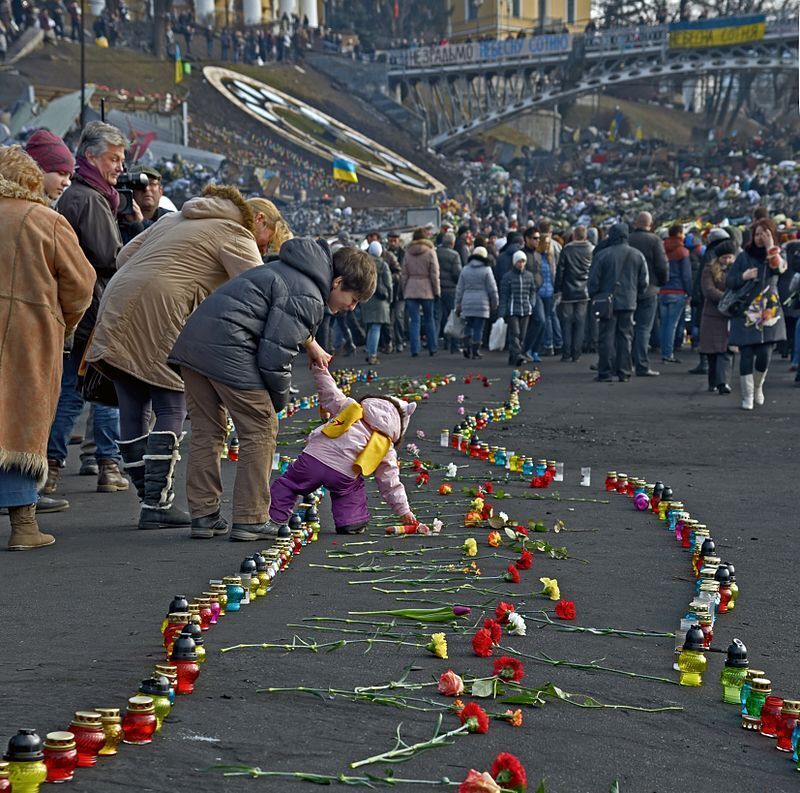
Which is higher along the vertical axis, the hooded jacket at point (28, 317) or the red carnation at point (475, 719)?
the hooded jacket at point (28, 317)

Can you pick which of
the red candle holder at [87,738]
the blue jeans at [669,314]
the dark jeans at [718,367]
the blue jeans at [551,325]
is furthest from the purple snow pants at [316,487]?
the blue jeans at [551,325]

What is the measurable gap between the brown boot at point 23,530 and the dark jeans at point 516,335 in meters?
14.0

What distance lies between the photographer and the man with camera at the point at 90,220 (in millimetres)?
9438

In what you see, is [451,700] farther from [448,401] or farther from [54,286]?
[448,401]

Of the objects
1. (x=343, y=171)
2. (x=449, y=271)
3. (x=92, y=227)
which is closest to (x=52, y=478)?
(x=92, y=227)

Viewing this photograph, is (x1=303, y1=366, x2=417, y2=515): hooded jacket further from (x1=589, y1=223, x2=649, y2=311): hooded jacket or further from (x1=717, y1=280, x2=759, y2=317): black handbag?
(x1=589, y1=223, x2=649, y2=311): hooded jacket

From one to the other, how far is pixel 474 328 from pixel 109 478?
1316 cm

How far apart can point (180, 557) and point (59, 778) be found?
3582 mm

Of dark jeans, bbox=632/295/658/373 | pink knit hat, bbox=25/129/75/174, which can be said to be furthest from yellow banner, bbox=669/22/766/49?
pink knit hat, bbox=25/129/75/174

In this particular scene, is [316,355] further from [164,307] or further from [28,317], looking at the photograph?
[28,317]

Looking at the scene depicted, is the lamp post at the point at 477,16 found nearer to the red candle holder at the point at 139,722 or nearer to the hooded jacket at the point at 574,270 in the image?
the hooded jacket at the point at 574,270

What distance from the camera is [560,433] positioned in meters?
14.1

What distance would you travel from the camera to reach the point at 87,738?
4.16 meters

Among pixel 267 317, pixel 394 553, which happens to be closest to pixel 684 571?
pixel 394 553
